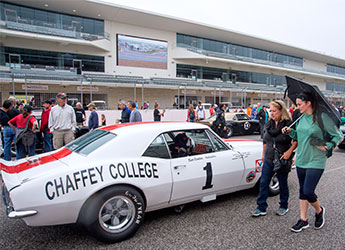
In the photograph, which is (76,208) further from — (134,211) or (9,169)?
(9,169)

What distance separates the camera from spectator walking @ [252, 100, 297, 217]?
339 cm

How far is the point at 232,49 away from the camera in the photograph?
1517 inches

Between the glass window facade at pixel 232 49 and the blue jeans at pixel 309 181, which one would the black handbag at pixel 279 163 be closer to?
the blue jeans at pixel 309 181

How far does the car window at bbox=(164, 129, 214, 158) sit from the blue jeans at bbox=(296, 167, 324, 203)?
129 centimetres

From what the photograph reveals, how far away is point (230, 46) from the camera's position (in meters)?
38.3

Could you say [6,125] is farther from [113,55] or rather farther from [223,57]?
[223,57]

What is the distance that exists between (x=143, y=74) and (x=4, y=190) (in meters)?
26.9

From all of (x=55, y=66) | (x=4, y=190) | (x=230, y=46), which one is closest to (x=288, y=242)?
(x=4, y=190)

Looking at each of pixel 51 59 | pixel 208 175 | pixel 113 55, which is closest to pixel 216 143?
pixel 208 175

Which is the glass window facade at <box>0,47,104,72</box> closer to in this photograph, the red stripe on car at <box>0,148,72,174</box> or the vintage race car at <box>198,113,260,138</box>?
the vintage race car at <box>198,113,260,138</box>

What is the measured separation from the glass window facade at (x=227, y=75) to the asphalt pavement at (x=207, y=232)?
29.3 metres

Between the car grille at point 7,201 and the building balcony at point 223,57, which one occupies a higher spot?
the building balcony at point 223,57

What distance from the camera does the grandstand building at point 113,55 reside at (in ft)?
70.5

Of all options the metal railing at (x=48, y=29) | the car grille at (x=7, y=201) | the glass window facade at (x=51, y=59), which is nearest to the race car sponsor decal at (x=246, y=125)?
the car grille at (x=7, y=201)
